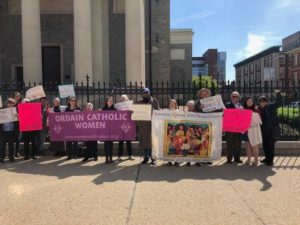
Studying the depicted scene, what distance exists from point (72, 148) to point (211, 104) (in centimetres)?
394

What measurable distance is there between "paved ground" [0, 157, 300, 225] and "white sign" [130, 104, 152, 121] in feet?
3.84

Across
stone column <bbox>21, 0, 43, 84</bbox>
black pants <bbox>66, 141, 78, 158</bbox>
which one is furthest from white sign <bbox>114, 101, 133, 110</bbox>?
stone column <bbox>21, 0, 43, 84</bbox>

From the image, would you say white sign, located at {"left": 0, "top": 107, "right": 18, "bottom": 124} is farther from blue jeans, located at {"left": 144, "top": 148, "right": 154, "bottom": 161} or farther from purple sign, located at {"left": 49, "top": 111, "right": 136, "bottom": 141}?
blue jeans, located at {"left": 144, "top": 148, "right": 154, "bottom": 161}

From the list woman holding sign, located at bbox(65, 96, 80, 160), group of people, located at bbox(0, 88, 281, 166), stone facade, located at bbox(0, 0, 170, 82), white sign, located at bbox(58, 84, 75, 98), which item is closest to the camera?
group of people, located at bbox(0, 88, 281, 166)

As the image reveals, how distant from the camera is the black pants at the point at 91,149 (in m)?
11.0

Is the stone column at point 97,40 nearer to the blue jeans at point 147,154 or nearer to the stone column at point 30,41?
the stone column at point 30,41

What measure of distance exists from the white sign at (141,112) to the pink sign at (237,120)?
74.1 inches

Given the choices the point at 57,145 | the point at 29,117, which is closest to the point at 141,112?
the point at 57,145

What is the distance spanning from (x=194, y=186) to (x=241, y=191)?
2.91 ft

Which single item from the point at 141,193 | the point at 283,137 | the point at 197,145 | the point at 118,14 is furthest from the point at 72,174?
the point at 118,14

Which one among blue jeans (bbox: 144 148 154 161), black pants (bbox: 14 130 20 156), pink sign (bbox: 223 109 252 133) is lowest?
blue jeans (bbox: 144 148 154 161)

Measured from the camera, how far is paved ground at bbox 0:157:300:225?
5.99m

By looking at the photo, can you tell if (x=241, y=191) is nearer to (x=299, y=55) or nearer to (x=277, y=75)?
(x=299, y=55)

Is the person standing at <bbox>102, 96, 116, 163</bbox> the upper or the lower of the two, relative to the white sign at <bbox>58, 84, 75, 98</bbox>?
lower
